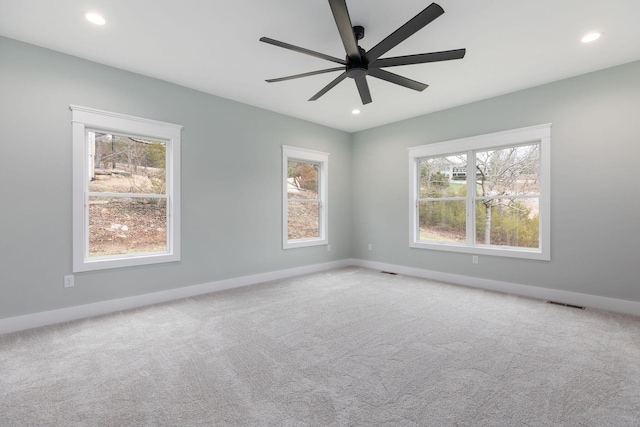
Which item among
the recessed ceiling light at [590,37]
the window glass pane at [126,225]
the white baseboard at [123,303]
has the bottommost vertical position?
the white baseboard at [123,303]

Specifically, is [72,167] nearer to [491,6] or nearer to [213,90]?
[213,90]

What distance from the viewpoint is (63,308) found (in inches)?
119

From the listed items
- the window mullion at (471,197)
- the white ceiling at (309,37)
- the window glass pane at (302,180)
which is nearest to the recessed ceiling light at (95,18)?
the white ceiling at (309,37)

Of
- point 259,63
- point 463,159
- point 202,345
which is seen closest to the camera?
point 202,345

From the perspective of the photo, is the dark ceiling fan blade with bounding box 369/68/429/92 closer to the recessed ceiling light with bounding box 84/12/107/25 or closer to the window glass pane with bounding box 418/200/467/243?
the recessed ceiling light with bounding box 84/12/107/25

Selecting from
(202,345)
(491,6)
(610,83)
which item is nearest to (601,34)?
(610,83)

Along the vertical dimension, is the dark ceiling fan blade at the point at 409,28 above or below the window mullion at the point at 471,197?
above

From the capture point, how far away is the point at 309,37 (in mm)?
2742

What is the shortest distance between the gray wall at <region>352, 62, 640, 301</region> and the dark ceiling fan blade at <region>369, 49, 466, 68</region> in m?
2.47

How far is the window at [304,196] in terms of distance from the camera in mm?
5051

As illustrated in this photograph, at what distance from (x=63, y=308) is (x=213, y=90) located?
3.09 meters

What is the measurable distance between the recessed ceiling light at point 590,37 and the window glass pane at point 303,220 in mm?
4122

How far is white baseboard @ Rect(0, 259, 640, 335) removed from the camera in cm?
291

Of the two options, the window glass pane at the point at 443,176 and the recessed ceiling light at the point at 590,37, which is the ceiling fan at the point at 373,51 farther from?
the window glass pane at the point at 443,176
